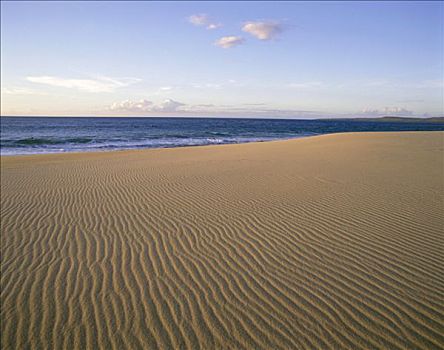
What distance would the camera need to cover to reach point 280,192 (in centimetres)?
877

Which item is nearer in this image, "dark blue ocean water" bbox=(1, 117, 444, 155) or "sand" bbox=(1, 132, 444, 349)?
"sand" bbox=(1, 132, 444, 349)

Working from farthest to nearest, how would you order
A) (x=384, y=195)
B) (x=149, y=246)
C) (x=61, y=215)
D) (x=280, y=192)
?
(x=280, y=192)
(x=384, y=195)
(x=61, y=215)
(x=149, y=246)

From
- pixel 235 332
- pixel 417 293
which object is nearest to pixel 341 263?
pixel 417 293

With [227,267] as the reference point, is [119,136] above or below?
above

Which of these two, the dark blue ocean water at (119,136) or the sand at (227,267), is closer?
the sand at (227,267)

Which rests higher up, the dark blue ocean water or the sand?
the dark blue ocean water

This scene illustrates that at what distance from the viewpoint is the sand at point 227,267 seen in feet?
10.7

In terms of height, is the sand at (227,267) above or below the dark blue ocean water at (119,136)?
below

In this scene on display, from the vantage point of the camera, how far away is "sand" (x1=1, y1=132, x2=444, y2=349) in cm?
326

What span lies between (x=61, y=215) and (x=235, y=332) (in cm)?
582

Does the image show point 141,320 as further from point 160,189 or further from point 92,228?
point 160,189

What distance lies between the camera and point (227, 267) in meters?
4.54

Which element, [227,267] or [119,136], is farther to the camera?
[119,136]

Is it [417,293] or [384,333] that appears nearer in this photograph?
[384,333]
